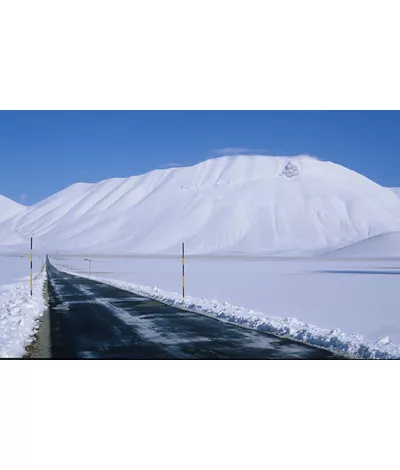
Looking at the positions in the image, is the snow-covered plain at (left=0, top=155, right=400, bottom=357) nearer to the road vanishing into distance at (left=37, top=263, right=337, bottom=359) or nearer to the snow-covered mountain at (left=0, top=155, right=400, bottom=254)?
the snow-covered mountain at (left=0, top=155, right=400, bottom=254)

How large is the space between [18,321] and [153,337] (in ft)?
13.3

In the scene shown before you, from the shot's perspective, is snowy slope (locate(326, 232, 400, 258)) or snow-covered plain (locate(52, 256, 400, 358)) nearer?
snow-covered plain (locate(52, 256, 400, 358))

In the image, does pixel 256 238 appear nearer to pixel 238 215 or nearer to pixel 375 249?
pixel 238 215

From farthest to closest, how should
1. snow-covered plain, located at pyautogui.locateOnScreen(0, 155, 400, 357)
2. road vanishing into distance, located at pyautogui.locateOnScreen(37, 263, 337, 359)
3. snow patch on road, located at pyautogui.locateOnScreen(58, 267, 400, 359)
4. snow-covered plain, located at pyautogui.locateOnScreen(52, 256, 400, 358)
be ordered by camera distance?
snow-covered plain, located at pyautogui.locateOnScreen(0, 155, 400, 357)
snow-covered plain, located at pyautogui.locateOnScreen(52, 256, 400, 358)
road vanishing into distance, located at pyautogui.locateOnScreen(37, 263, 337, 359)
snow patch on road, located at pyautogui.locateOnScreen(58, 267, 400, 359)

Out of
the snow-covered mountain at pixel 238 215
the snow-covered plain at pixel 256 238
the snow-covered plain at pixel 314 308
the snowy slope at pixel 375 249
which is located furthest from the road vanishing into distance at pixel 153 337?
the snowy slope at pixel 375 249

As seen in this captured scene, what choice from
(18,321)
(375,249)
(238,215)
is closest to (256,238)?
(238,215)

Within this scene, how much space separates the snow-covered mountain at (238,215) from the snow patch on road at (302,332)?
2247 inches

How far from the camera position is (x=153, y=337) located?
11.5 m

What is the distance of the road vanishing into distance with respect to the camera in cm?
1007

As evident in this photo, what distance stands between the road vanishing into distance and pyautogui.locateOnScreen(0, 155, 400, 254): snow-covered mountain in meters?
58.8

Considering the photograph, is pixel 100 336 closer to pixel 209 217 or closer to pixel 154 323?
pixel 154 323

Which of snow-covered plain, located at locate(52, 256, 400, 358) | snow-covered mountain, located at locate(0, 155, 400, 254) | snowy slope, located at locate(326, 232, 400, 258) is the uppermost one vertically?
snow-covered mountain, located at locate(0, 155, 400, 254)

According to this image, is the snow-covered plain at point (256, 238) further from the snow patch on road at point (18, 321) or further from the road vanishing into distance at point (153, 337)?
the snow patch on road at point (18, 321)

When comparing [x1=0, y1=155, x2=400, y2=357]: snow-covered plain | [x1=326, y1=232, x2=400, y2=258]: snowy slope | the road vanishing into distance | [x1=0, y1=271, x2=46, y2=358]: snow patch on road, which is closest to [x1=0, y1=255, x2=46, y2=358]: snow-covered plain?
[x1=0, y1=271, x2=46, y2=358]: snow patch on road
